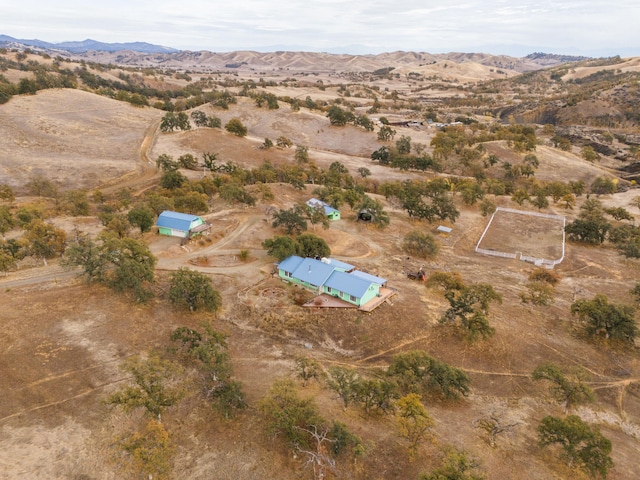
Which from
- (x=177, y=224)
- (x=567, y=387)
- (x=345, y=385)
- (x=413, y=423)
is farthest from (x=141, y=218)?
(x=567, y=387)

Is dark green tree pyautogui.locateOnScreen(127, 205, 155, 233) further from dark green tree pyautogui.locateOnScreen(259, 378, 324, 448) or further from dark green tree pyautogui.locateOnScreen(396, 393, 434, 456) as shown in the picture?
dark green tree pyautogui.locateOnScreen(396, 393, 434, 456)

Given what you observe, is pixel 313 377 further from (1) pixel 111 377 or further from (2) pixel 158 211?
(2) pixel 158 211

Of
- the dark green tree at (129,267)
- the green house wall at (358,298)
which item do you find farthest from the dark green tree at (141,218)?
the green house wall at (358,298)

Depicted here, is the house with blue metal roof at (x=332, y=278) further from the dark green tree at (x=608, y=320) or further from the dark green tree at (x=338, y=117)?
the dark green tree at (x=338, y=117)

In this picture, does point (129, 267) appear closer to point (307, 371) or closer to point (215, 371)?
point (215, 371)

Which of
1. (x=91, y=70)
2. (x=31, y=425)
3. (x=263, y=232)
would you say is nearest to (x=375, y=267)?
(x=263, y=232)

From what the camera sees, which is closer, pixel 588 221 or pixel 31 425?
pixel 31 425
